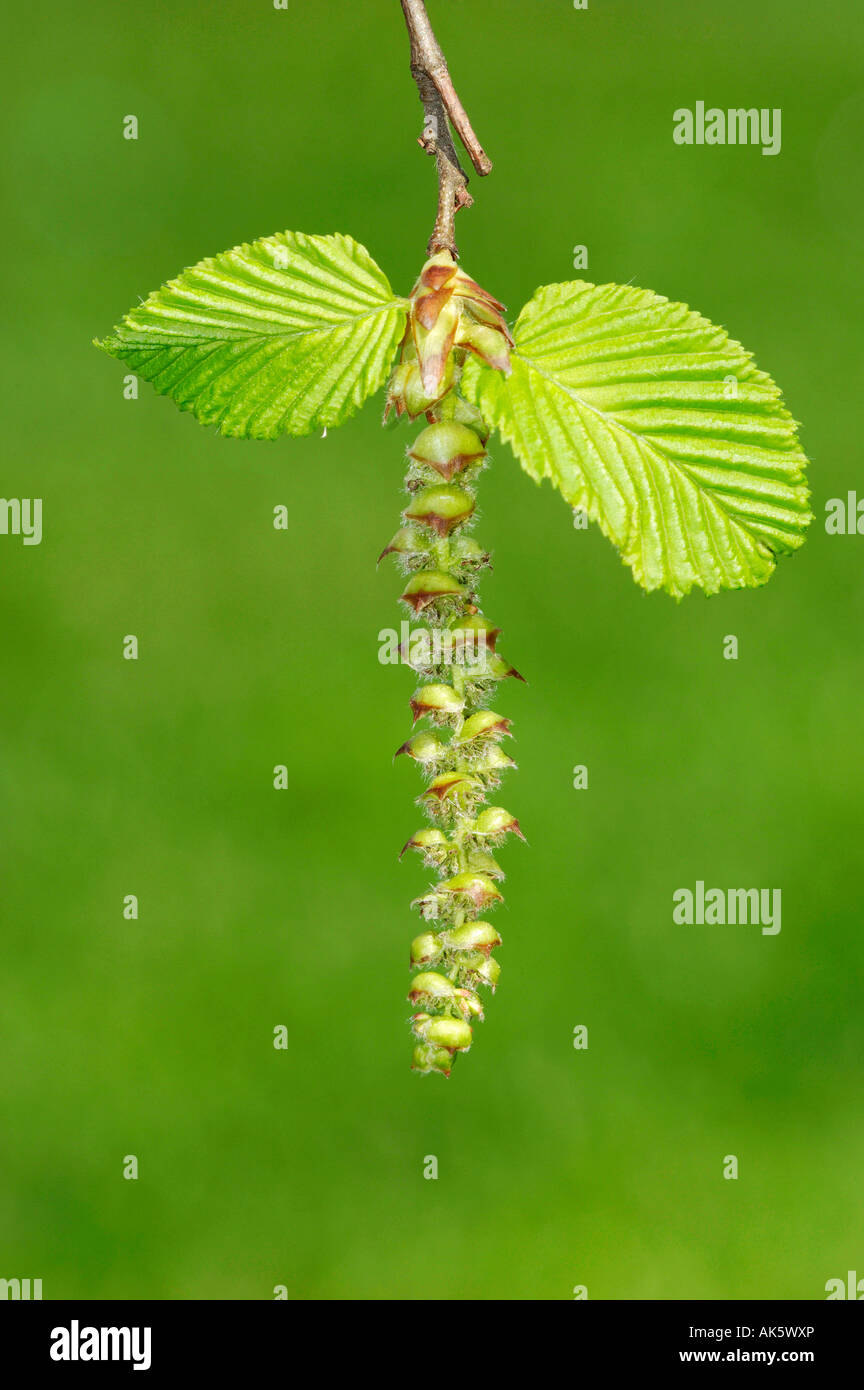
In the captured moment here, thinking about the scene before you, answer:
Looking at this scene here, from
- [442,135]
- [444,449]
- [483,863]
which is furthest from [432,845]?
[442,135]

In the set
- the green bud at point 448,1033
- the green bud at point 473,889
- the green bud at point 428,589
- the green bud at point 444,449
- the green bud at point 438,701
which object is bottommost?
the green bud at point 448,1033

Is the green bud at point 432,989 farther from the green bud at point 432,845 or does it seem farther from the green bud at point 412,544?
the green bud at point 412,544

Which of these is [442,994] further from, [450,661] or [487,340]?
[487,340]

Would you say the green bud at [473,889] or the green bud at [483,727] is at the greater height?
the green bud at [483,727]

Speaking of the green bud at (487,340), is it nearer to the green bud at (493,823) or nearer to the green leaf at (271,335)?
the green leaf at (271,335)

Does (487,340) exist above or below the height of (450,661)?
above

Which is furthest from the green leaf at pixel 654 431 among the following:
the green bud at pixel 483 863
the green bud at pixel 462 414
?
the green bud at pixel 483 863

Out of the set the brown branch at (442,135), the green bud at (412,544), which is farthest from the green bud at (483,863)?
the brown branch at (442,135)
